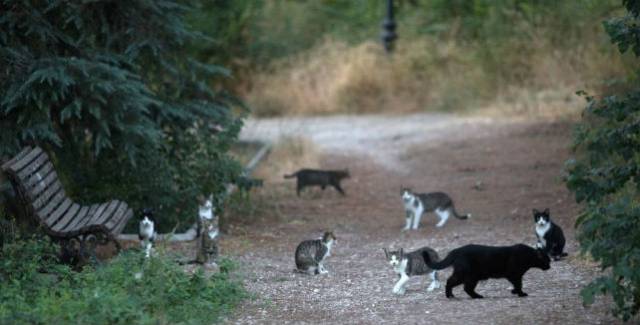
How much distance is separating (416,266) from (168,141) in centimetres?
476

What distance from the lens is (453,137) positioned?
21359 millimetres

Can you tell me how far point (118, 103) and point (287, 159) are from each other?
7989 mm

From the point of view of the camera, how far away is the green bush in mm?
8102

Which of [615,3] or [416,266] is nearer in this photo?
[416,266]

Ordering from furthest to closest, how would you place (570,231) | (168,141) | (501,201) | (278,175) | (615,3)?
(615,3) < (278,175) < (501,201) < (168,141) < (570,231)

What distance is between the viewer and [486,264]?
9227mm

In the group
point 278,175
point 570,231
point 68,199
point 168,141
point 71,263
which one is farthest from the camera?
point 278,175

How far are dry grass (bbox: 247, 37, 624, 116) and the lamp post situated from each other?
0.89 feet

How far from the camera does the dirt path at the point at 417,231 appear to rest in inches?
356

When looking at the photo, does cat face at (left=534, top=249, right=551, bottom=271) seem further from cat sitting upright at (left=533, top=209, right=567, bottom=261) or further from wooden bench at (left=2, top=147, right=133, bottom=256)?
wooden bench at (left=2, top=147, right=133, bottom=256)

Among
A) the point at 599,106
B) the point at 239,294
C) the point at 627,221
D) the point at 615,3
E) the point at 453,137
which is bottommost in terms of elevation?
the point at 239,294

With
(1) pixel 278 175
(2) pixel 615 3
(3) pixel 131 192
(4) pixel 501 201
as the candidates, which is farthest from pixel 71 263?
(2) pixel 615 3

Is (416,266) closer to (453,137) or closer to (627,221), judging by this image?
(627,221)

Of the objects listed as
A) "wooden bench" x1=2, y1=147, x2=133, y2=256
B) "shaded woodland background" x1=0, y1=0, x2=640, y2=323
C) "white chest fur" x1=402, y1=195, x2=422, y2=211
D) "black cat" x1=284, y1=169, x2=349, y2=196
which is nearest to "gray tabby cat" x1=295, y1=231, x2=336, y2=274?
"shaded woodland background" x1=0, y1=0, x2=640, y2=323
